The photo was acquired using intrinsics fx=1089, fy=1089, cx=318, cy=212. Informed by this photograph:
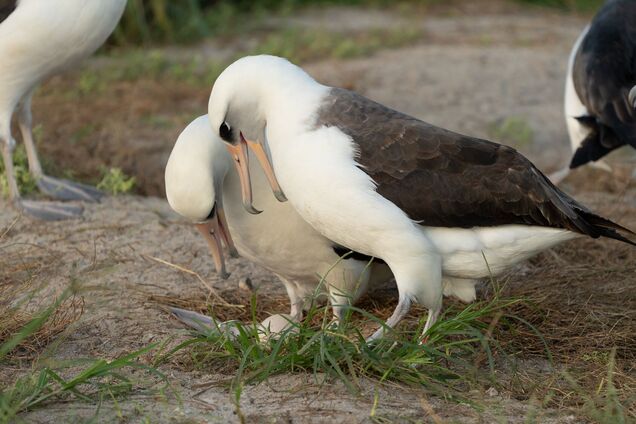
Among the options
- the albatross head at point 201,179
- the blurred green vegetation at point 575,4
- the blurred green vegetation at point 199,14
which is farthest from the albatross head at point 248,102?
the blurred green vegetation at point 575,4

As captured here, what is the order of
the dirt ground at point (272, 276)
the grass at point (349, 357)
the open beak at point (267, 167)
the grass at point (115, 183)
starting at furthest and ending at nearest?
the grass at point (115, 183) < the open beak at point (267, 167) < the grass at point (349, 357) < the dirt ground at point (272, 276)

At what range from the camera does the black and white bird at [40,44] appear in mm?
6266

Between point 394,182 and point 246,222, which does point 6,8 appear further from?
point 394,182

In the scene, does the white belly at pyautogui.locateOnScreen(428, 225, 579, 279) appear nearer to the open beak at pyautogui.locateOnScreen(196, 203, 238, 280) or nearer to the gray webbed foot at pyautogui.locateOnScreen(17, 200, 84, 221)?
the open beak at pyautogui.locateOnScreen(196, 203, 238, 280)

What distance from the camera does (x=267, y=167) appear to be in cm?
469

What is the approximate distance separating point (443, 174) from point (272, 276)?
1644 millimetres

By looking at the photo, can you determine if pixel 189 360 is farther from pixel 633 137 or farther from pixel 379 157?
pixel 633 137

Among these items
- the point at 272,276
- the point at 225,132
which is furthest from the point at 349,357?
the point at 272,276

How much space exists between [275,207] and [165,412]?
4.38 ft

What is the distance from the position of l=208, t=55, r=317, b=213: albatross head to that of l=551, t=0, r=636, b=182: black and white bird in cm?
280

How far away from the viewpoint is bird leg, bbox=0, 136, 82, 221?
6.39m

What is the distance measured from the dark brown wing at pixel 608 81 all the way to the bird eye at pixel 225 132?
300cm

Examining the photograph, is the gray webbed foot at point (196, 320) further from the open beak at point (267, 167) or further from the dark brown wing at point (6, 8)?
the dark brown wing at point (6, 8)

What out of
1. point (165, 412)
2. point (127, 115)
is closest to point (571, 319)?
point (165, 412)
